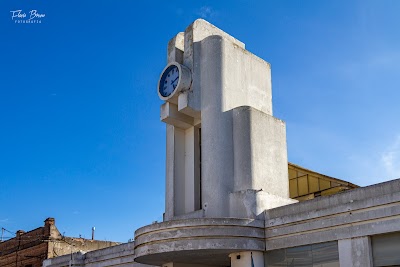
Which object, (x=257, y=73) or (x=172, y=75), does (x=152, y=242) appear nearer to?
(x=172, y=75)

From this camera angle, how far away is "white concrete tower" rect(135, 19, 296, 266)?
19.8 m

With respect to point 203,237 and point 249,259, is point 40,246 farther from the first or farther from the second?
point 249,259

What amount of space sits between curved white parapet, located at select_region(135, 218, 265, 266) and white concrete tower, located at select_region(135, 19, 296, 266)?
35 mm

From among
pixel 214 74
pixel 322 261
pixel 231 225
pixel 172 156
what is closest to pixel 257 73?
pixel 214 74

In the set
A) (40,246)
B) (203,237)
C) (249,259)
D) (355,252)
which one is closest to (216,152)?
(203,237)

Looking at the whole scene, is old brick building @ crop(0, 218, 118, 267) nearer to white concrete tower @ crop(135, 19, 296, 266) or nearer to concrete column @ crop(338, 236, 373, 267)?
white concrete tower @ crop(135, 19, 296, 266)

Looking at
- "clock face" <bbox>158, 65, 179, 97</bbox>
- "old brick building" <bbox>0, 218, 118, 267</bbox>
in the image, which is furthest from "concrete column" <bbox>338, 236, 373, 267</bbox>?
"old brick building" <bbox>0, 218, 118, 267</bbox>

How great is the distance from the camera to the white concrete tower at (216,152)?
65.0 ft

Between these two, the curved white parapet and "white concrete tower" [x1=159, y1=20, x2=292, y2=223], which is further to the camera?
"white concrete tower" [x1=159, y1=20, x2=292, y2=223]

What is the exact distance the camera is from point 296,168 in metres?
29.3

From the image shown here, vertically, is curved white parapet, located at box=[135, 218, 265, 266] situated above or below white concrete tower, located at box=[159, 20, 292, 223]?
below

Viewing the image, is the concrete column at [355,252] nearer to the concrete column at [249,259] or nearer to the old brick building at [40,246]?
the concrete column at [249,259]

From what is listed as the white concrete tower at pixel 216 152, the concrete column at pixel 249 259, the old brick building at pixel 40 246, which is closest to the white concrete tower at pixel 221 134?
the white concrete tower at pixel 216 152

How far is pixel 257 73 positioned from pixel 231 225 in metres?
8.53
